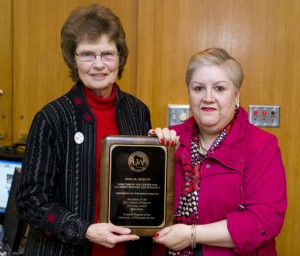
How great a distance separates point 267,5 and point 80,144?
1336 mm

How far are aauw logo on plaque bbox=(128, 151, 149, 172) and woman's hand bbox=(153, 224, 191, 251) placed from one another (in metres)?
0.21

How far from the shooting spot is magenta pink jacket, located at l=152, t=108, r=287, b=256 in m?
1.38

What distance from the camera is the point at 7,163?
2141mm

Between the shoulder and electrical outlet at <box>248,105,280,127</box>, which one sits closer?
the shoulder

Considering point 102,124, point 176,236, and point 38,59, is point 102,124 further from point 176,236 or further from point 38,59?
point 38,59

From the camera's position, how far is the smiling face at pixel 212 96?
4.77 feet

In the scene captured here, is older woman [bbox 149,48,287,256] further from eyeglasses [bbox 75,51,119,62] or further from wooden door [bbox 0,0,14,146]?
wooden door [bbox 0,0,14,146]

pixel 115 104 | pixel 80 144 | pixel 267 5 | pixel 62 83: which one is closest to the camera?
pixel 80 144

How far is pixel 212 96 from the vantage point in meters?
1.45

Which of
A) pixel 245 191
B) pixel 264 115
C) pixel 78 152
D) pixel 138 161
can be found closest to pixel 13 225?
pixel 78 152

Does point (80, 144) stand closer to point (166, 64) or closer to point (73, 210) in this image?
point (73, 210)

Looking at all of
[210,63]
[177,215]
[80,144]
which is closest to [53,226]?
[80,144]

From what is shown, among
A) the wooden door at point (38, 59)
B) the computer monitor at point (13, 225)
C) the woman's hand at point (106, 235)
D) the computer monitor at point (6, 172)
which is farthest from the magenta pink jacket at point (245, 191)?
the wooden door at point (38, 59)

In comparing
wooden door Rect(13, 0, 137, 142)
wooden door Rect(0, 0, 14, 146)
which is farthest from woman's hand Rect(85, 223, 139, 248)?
wooden door Rect(0, 0, 14, 146)
